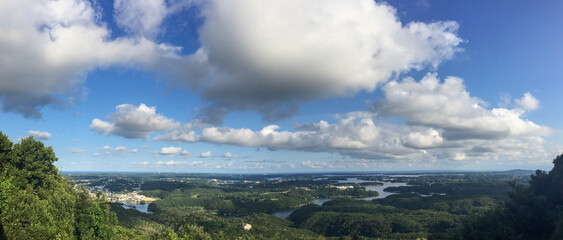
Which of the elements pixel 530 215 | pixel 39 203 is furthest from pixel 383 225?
pixel 39 203

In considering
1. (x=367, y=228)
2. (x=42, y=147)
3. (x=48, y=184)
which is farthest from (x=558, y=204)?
(x=367, y=228)

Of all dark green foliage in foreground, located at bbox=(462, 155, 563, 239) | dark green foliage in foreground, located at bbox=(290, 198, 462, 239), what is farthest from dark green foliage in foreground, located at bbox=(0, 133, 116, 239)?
dark green foliage in foreground, located at bbox=(290, 198, 462, 239)

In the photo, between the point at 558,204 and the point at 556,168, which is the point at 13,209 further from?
the point at 556,168

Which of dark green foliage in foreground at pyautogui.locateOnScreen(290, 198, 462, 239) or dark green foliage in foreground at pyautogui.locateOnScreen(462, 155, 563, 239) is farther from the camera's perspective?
dark green foliage in foreground at pyautogui.locateOnScreen(290, 198, 462, 239)

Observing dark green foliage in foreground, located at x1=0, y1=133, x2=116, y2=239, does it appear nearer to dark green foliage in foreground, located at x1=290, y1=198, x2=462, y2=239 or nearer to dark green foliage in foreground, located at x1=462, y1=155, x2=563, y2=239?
dark green foliage in foreground, located at x1=462, y1=155, x2=563, y2=239

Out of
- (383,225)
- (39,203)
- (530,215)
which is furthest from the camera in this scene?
(383,225)

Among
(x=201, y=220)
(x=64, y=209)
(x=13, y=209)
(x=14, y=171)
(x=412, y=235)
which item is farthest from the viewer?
(x=201, y=220)

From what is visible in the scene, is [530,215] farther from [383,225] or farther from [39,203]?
[383,225]
